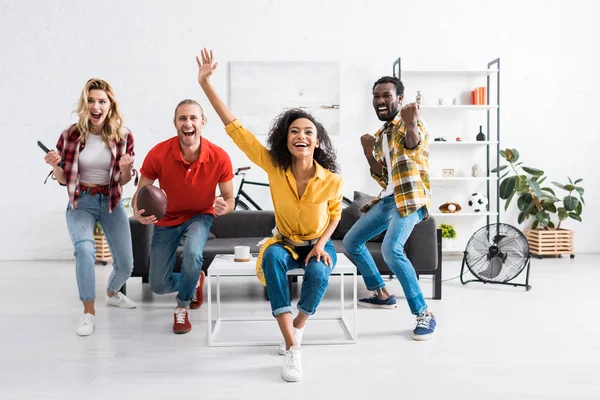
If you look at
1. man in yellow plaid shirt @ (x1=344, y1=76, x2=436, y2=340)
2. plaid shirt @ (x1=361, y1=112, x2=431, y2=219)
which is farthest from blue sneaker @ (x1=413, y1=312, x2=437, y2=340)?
plaid shirt @ (x1=361, y1=112, x2=431, y2=219)

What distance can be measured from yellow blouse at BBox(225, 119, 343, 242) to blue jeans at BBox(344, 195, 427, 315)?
39cm

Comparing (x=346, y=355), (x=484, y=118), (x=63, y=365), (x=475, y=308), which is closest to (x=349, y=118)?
(x=484, y=118)

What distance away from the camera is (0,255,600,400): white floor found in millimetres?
2107

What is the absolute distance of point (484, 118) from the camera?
5.65 m

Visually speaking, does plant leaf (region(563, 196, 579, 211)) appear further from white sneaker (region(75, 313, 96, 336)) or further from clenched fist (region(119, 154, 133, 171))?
white sneaker (region(75, 313, 96, 336))

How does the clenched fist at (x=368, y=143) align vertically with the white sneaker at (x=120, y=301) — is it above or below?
above

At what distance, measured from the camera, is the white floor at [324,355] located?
2.11 m

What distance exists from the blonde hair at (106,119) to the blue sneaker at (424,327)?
5.55ft

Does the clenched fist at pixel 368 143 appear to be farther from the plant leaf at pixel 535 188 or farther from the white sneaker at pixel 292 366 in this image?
the plant leaf at pixel 535 188

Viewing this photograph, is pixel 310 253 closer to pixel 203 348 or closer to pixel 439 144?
pixel 203 348

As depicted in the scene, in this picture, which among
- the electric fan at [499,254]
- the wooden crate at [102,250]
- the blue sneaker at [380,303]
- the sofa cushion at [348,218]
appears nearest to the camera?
the blue sneaker at [380,303]

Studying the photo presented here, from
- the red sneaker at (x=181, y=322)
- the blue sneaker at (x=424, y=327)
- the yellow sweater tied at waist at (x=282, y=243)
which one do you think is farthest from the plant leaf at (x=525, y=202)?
the red sneaker at (x=181, y=322)

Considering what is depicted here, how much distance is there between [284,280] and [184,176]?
0.84m

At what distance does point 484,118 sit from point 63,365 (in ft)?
14.7
